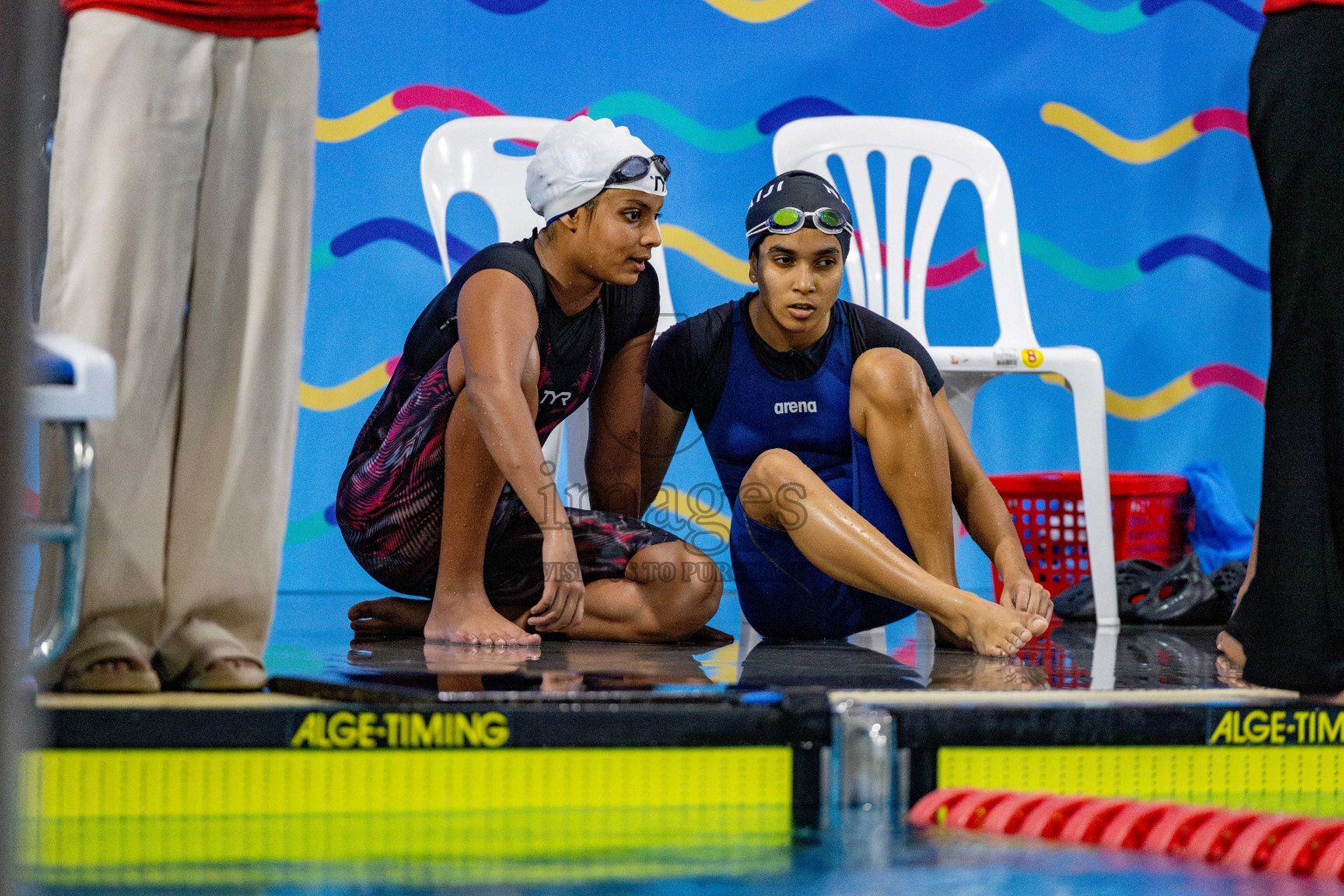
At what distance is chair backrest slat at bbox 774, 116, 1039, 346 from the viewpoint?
3832 millimetres

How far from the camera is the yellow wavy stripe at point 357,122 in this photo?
468cm

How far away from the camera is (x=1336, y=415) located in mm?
2133

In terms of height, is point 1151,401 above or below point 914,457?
above

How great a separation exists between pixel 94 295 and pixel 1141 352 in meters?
4.20

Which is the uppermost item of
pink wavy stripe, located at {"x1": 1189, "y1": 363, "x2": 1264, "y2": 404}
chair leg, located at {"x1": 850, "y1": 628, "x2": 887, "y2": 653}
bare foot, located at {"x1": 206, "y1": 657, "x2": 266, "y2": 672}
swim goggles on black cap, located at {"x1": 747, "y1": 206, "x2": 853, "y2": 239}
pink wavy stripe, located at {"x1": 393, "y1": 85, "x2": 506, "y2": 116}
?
pink wavy stripe, located at {"x1": 393, "y1": 85, "x2": 506, "y2": 116}

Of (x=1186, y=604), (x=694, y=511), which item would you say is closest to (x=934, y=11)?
(x=694, y=511)

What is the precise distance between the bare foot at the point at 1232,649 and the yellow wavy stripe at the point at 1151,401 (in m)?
2.56

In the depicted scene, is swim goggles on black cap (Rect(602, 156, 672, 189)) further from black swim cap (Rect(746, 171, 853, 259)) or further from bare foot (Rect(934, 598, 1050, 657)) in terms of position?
bare foot (Rect(934, 598, 1050, 657))

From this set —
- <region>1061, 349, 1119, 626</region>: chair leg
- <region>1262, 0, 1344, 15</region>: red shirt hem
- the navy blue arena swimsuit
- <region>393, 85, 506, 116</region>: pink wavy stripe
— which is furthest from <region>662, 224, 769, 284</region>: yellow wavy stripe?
<region>1262, 0, 1344, 15</region>: red shirt hem

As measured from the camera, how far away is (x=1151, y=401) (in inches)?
202

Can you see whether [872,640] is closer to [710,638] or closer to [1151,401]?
[710,638]

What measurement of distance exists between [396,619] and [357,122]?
231 cm

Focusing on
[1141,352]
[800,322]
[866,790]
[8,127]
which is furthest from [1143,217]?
[8,127]

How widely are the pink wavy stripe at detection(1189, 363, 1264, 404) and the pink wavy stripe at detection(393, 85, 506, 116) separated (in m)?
2.87
